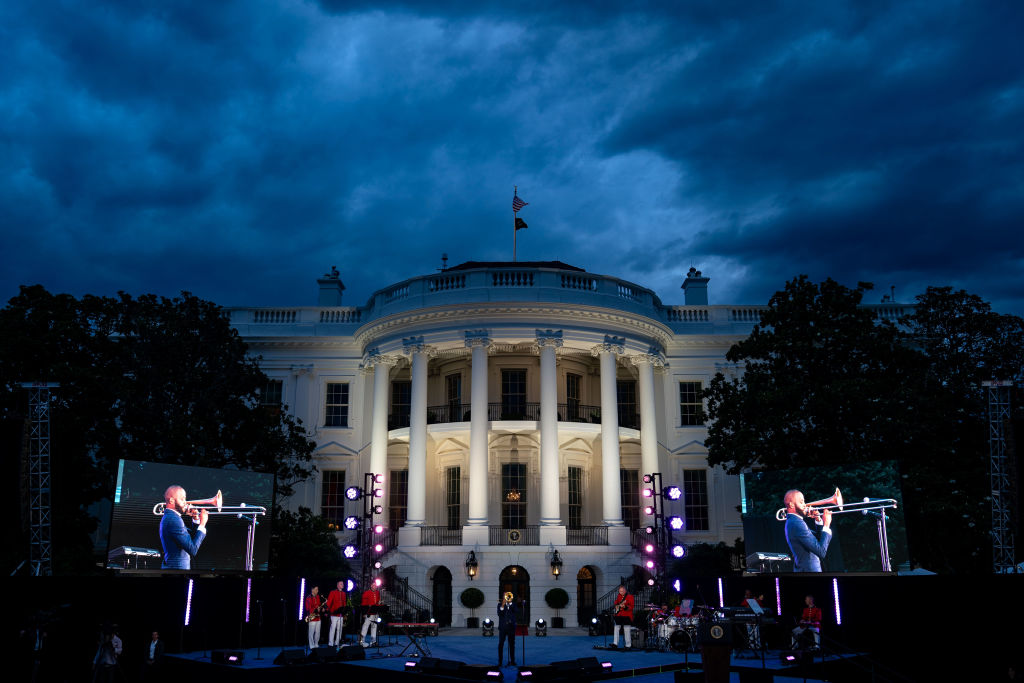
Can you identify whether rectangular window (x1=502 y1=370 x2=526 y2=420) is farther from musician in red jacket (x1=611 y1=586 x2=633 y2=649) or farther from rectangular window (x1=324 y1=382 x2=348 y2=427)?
musician in red jacket (x1=611 y1=586 x2=633 y2=649)

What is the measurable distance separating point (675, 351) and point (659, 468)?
5338 mm

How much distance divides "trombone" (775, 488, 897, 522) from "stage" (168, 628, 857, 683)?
3995mm

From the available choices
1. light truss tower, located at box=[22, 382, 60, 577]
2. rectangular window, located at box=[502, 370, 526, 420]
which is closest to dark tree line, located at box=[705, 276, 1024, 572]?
rectangular window, located at box=[502, 370, 526, 420]

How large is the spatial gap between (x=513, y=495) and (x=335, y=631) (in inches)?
490

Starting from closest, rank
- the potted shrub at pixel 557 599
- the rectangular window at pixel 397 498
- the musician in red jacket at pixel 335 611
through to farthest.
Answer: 1. the musician in red jacket at pixel 335 611
2. the potted shrub at pixel 557 599
3. the rectangular window at pixel 397 498

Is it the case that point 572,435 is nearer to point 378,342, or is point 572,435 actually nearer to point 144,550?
point 378,342

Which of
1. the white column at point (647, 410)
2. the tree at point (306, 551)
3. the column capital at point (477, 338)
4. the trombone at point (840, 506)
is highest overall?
the column capital at point (477, 338)

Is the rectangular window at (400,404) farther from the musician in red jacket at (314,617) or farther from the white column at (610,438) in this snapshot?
the musician in red jacket at (314,617)

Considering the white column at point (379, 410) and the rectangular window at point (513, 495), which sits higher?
the white column at point (379, 410)

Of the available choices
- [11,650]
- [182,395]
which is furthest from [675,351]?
[11,650]

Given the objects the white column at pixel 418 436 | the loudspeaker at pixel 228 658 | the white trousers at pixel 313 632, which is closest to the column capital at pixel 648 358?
the white column at pixel 418 436

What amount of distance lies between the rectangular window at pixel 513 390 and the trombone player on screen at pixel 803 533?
39.9 ft

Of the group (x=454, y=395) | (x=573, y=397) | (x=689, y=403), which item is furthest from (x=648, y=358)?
(x=454, y=395)

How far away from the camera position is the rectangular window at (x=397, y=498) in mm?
33031
